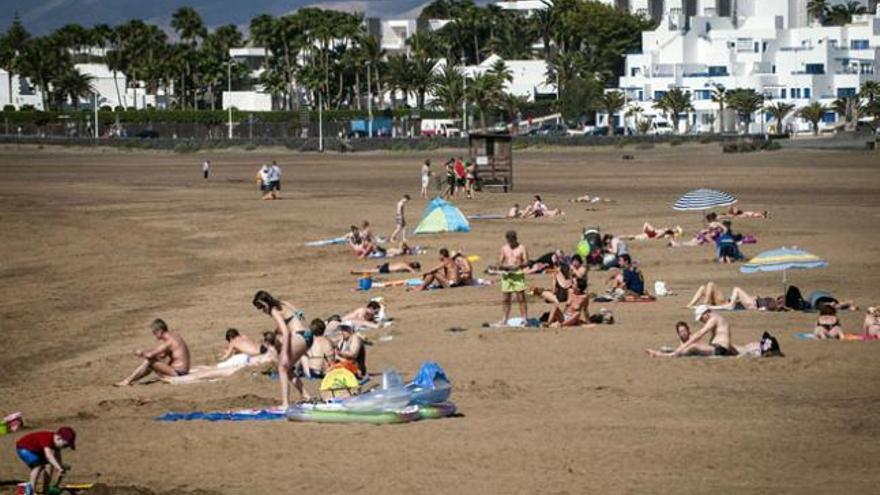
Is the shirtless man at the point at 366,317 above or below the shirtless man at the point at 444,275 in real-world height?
below

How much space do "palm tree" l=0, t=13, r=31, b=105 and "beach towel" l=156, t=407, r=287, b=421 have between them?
440 feet

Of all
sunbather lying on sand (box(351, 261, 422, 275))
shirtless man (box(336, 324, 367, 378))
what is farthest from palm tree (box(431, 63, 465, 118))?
shirtless man (box(336, 324, 367, 378))

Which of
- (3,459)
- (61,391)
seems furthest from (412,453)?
(61,391)

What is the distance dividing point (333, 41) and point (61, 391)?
122700 millimetres

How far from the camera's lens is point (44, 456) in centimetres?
1327

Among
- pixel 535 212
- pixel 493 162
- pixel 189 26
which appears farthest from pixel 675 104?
pixel 535 212

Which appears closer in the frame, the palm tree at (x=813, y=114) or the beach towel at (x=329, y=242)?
the beach towel at (x=329, y=242)

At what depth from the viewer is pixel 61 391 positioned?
→ 60.5 ft

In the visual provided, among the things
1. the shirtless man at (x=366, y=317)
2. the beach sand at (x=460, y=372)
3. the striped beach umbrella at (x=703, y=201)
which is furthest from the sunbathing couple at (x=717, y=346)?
the striped beach umbrella at (x=703, y=201)

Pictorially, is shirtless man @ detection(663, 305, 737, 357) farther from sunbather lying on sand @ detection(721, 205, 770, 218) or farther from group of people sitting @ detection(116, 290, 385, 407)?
sunbather lying on sand @ detection(721, 205, 770, 218)

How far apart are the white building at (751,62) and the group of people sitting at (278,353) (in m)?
94.0

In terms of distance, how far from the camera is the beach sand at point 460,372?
44.7 feet

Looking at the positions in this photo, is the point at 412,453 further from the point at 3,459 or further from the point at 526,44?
the point at 526,44

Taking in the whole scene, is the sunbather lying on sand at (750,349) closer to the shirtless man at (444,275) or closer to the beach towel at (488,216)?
the shirtless man at (444,275)
